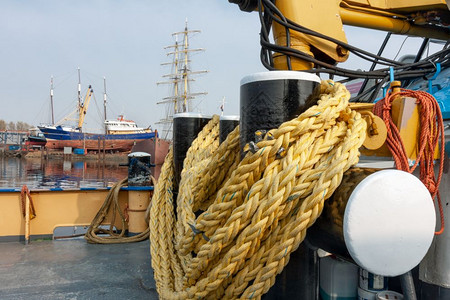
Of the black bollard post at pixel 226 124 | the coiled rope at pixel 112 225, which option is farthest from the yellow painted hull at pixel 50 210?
the black bollard post at pixel 226 124

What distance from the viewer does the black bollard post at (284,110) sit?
1.44m

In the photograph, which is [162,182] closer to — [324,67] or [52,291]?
[52,291]

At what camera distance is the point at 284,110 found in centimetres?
145

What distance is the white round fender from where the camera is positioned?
1.09 metres

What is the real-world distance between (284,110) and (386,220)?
0.59 meters

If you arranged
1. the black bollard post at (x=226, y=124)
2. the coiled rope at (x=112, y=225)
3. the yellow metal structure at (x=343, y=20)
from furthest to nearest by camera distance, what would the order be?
the coiled rope at (x=112, y=225), the yellow metal structure at (x=343, y=20), the black bollard post at (x=226, y=124)

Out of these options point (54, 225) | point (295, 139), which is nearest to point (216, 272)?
point (295, 139)

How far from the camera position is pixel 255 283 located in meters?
1.24

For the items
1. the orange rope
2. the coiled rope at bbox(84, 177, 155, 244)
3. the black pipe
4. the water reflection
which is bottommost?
the water reflection

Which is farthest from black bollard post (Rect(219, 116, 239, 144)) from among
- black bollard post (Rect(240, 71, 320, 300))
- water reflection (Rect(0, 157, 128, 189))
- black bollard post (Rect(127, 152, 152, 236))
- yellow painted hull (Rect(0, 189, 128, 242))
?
water reflection (Rect(0, 157, 128, 189))

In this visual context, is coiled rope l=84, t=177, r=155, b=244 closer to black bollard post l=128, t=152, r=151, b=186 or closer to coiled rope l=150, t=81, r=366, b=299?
black bollard post l=128, t=152, r=151, b=186

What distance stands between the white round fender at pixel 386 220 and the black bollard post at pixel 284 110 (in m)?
0.40

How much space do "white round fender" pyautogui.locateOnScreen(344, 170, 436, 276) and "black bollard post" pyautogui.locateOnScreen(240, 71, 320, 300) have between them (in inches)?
15.6

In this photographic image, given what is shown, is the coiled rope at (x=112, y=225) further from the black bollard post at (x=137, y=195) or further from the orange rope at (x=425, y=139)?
the orange rope at (x=425, y=139)
